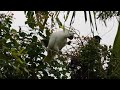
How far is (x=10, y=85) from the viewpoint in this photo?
1.69 ft

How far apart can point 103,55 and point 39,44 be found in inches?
19.7

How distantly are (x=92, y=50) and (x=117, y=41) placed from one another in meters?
0.29

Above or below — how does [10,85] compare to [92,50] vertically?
below

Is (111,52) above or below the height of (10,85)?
above

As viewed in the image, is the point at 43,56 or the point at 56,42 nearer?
the point at 56,42

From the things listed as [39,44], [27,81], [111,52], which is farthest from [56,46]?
[27,81]
